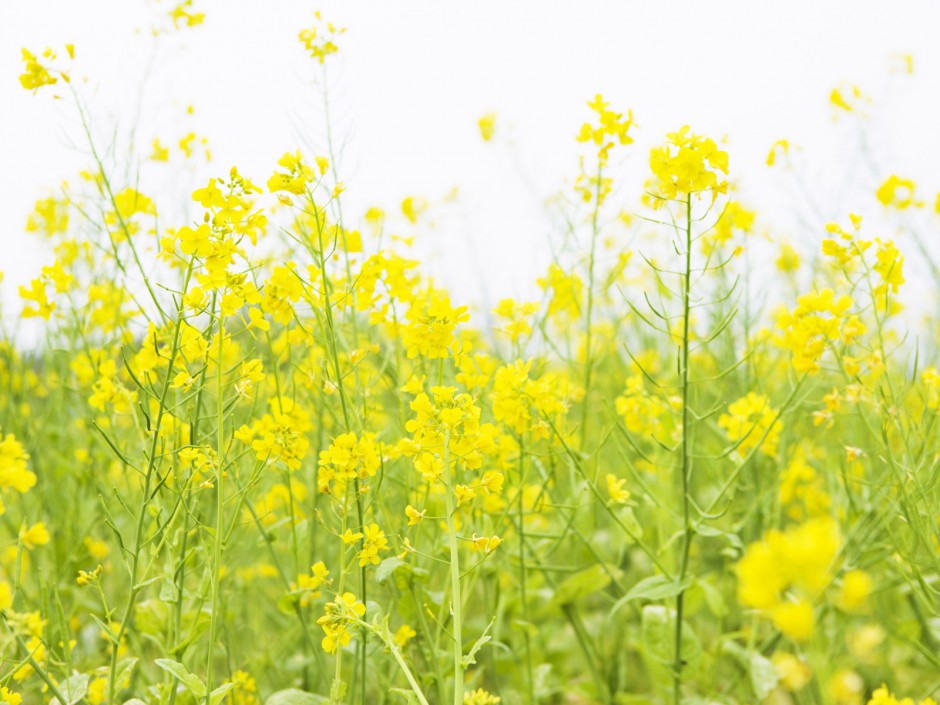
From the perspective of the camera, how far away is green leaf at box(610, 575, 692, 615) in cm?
191

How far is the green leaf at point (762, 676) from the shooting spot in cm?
234

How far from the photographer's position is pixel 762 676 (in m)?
2.39

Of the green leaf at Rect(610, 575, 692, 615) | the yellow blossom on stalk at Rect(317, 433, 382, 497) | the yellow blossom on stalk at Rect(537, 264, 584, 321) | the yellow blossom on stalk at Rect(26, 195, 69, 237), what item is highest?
the yellow blossom on stalk at Rect(26, 195, 69, 237)

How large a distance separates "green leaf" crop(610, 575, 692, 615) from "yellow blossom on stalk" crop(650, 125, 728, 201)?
842 millimetres

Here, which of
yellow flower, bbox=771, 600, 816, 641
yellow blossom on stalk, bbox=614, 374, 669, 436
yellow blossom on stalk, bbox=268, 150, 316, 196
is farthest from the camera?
yellow blossom on stalk, bbox=614, 374, 669, 436

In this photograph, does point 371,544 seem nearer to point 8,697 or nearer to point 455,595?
point 455,595

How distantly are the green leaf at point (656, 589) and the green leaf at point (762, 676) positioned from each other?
1.89 feet

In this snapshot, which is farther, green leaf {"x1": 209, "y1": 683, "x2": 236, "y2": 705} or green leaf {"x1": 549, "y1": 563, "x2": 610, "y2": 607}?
green leaf {"x1": 549, "y1": 563, "x2": 610, "y2": 607}

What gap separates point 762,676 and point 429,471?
1342mm

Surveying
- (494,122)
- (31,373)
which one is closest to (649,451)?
(494,122)

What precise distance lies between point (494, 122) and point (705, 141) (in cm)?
153

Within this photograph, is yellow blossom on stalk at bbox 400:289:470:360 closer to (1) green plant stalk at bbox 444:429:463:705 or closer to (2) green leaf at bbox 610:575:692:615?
(1) green plant stalk at bbox 444:429:463:705

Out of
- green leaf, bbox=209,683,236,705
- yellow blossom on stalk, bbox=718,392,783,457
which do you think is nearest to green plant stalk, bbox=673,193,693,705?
yellow blossom on stalk, bbox=718,392,783,457

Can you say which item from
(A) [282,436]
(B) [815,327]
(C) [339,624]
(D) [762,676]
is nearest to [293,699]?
(C) [339,624]
